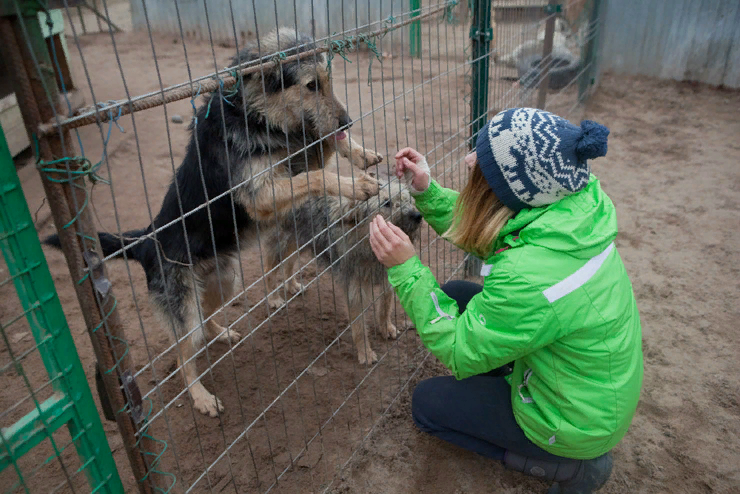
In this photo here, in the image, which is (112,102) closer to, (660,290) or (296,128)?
(296,128)

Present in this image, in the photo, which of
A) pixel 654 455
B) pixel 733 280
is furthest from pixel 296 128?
pixel 733 280

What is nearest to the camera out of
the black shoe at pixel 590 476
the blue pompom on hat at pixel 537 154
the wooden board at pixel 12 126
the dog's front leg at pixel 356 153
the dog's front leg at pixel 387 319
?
the blue pompom on hat at pixel 537 154

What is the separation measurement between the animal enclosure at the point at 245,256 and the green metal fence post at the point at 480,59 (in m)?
0.01

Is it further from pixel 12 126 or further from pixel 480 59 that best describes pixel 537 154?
pixel 12 126

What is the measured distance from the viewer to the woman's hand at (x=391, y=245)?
205 centimetres

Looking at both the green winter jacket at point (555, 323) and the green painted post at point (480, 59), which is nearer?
the green winter jacket at point (555, 323)

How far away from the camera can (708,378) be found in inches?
125

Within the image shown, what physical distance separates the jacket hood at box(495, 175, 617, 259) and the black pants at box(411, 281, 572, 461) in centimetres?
76

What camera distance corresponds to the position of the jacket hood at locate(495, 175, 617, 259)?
6.05 feet

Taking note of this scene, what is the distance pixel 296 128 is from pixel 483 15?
1.59 meters

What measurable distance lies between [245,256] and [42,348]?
3.17 m

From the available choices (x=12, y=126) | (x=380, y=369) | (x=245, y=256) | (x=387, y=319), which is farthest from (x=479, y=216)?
(x=12, y=126)

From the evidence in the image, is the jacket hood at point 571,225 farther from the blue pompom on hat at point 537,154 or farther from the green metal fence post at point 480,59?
the green metal fence post at point 480,59

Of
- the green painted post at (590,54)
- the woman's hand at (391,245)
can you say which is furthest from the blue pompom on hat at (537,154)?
the green painted post at (590,54)
